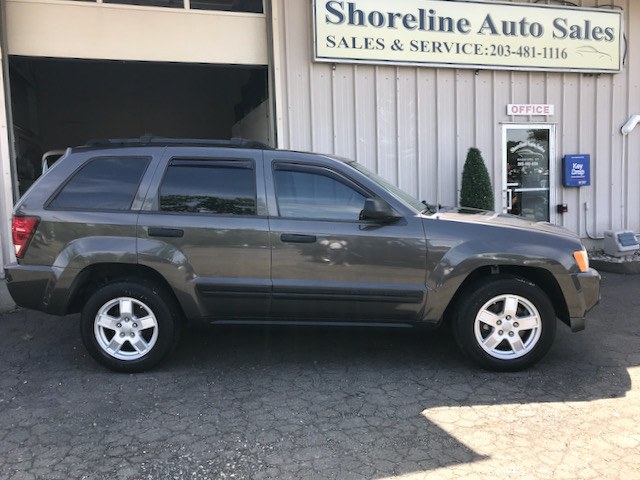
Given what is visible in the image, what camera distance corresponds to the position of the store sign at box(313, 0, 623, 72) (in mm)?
A: 7363

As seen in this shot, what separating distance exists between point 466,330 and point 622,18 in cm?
719

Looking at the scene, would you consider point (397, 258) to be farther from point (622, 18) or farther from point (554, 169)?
point (622, 18)

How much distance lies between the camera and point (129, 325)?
4.23m

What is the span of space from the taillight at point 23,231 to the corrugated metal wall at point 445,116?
390cm

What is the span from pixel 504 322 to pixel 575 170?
17.6 feet

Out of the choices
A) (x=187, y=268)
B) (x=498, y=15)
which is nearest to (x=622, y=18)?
(x=498, y=15)

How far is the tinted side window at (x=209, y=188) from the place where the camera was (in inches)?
167

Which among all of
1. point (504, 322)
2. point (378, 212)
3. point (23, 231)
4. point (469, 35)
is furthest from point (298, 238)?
point (469, 35)

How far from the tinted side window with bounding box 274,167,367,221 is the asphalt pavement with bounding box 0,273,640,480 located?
1.31 m

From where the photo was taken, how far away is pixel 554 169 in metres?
8.63

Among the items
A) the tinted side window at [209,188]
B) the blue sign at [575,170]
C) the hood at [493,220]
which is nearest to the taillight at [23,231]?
the tinted side window at [209,188]

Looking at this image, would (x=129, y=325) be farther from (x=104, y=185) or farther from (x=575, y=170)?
(x=575, y=170)

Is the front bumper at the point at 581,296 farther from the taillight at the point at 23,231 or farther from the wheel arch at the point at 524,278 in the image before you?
the taillight at the point at 23,231

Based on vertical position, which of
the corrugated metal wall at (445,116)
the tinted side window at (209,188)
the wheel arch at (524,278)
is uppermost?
the corrugated metal wall at (445,116)
